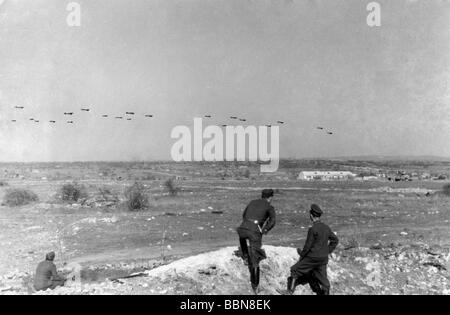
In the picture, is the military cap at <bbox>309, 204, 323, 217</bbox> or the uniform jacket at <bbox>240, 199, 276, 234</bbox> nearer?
the military cap at <bbox>309, 204, 323, 217</bbox>

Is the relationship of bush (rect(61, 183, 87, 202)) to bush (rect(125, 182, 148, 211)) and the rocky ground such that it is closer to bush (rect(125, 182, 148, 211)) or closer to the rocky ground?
bush (rect(125, 182, 148, 211))

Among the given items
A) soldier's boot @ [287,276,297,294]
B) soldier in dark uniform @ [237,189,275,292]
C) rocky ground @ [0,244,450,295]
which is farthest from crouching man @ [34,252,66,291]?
soldier's boot @ [287,276,297,294]

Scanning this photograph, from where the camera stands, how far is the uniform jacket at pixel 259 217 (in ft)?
18.5

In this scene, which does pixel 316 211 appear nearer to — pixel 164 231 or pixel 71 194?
pixel 164 231

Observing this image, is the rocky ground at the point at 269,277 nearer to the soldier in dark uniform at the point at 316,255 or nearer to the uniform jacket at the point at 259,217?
the soldier in dark uniform at the point at 316,255

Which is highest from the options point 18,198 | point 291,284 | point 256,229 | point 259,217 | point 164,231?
point 259,217

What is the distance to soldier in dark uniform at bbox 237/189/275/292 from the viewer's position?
557cm

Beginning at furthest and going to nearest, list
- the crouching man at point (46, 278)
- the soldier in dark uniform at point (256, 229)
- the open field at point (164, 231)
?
the open field at point (164, 231), the crouching man at point (46, 278), the soldier in dark uniform at point (256, 229)

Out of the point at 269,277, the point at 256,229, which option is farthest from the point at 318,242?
the point at 269,277

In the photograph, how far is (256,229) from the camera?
18.4 ft

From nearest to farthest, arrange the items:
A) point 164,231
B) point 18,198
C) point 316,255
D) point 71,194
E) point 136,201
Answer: point 316,255 < point 164,231 < point 136,201 < point 18,198 < point 71,194

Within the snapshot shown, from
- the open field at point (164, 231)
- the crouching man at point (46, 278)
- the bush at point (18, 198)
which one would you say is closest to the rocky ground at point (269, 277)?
the open field at point (164, 231)

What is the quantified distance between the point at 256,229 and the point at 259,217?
0.18 m
